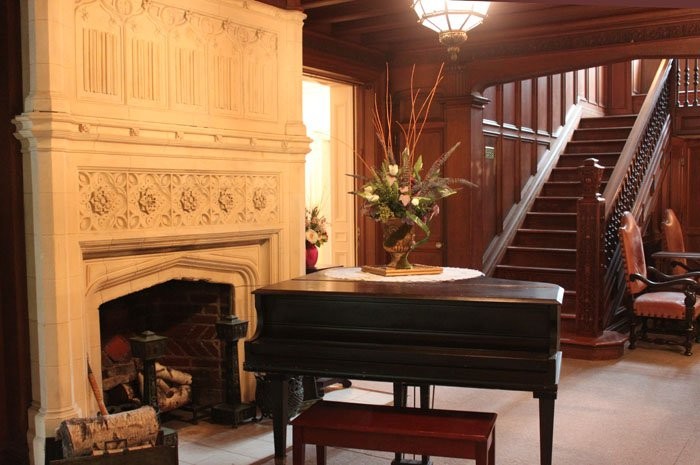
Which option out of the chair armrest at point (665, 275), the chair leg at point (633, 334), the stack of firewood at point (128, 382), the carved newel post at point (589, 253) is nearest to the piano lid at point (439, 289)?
the stack of firewood at point (128, 382)

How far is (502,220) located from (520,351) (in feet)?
15.8

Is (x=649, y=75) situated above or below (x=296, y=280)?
above

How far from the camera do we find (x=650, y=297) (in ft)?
22.7

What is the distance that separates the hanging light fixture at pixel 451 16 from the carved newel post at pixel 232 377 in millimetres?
2171

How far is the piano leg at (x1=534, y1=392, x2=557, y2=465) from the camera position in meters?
3.29

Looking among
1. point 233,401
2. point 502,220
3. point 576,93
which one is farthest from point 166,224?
point 576,93

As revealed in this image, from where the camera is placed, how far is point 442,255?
7.23 m

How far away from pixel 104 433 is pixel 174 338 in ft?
6.53

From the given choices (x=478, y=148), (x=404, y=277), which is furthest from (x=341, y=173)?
(x=404, y=277)

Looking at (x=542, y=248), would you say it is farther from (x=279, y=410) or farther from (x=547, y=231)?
(x=279, y=410)

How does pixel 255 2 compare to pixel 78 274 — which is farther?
pixel 255 2

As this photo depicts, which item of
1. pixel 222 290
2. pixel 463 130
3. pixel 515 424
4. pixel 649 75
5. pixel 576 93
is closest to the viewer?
pixel 515 424

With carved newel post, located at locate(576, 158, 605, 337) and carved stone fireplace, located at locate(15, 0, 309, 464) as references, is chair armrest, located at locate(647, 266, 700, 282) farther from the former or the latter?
carved stone fireplace, located at locate(15, 0, 309, 464)

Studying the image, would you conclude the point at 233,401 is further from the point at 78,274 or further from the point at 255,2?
the point at 255,2
